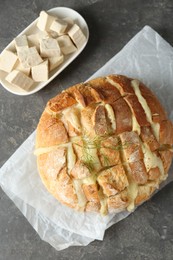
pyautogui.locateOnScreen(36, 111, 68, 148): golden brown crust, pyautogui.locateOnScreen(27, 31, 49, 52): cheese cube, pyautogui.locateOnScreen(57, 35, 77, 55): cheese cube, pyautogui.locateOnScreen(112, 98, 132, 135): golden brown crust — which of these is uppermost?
pyautogui.locateOnScreen(27, 31, 49, 52): cheese cube

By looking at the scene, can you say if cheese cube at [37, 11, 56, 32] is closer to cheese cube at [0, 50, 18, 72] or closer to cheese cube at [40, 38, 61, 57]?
cheese cube at [40, 38, 61, 57]

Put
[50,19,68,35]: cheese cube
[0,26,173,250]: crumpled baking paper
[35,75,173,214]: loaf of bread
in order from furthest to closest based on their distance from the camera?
1. [50,19,68,35]: cheese cube
2. [0,26,173,250]: crumpled baking paper
3. [35,75,173,214]: loaf of bread

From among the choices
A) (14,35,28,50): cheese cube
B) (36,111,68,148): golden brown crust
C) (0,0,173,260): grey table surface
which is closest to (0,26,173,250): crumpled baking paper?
(0,0,173,260): grey table surface

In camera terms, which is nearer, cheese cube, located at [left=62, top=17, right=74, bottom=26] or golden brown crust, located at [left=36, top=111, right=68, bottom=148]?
golden brown crust, located at [left=36, top=111, right=68, bottom=148]

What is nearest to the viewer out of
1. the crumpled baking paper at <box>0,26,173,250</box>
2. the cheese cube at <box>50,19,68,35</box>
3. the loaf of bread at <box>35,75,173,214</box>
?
the loaf of bread at <box>35,75,173,214</box>

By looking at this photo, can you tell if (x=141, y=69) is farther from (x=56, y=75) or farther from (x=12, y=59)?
(x=12, y=59)

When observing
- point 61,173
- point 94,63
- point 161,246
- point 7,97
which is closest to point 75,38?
point 94,63

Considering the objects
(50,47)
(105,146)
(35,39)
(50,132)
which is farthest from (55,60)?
(105,146)

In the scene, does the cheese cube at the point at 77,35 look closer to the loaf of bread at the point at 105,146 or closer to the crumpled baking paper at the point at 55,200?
the crumpled baking paper at the point at 55,200
